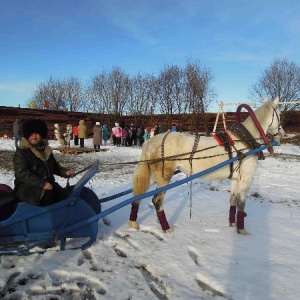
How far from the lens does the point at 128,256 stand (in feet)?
12.2

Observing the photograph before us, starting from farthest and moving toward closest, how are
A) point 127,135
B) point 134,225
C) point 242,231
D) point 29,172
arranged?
point 127,135
point 134,225
point 242,231
point 29,172

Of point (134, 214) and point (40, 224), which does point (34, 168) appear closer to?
point (40, 224)

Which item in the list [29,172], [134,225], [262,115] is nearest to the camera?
[29,172]

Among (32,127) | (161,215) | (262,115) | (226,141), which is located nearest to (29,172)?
(32,127)

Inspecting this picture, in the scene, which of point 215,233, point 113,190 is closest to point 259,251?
point 215,233

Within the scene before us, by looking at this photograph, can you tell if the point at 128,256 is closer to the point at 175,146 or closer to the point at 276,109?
A: the point at 175,146

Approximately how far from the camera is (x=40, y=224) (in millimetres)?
3484

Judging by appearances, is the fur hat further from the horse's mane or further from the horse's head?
the horse's head

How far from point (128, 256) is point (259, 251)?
176 centimetres

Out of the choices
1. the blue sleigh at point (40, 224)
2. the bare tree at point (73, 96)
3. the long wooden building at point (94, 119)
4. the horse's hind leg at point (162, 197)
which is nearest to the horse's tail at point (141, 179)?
the horse's hind leg at point (162, 197)

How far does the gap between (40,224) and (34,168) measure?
0.67 meters

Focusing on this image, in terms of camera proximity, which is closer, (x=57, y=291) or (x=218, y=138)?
(x=57, y=291)

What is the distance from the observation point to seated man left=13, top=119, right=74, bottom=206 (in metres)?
3.46

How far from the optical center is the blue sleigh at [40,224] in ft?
11.1
